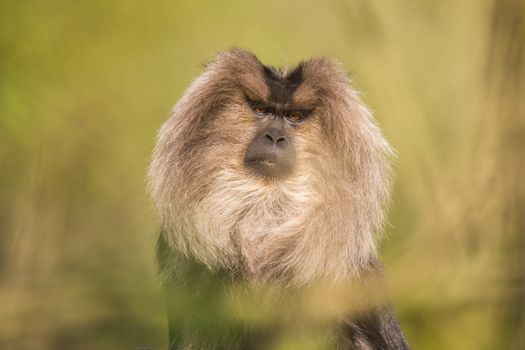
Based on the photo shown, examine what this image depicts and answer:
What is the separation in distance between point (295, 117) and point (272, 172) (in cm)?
31

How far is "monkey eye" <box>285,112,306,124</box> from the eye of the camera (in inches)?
134

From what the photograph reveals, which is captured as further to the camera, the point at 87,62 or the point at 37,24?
the point at 87,62

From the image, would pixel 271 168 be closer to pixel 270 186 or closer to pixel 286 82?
pixel 270 186

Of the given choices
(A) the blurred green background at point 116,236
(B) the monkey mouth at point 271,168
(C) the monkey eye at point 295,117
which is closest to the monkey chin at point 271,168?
(B) the monkey mouth at point 271,168

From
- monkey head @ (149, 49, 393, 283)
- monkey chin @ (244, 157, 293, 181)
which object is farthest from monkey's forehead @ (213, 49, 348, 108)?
monkey chin @ (244, 157, 293, 181)

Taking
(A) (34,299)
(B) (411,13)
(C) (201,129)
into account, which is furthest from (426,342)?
(C) (201,129)

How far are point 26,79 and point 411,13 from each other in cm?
216

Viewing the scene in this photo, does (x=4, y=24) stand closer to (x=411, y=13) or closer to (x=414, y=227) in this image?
(x=414, y=227)

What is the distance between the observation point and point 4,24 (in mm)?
1076

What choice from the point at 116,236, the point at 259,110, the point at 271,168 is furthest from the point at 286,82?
the point at 116,236

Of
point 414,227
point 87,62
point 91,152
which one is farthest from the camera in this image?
point 91,152

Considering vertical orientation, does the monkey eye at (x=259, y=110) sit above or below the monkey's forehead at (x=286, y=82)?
below

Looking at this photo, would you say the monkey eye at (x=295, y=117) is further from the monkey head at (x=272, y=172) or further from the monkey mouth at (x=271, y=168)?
the monkey mouth at (x=271, y=168)

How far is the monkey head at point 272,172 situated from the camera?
3.17m
